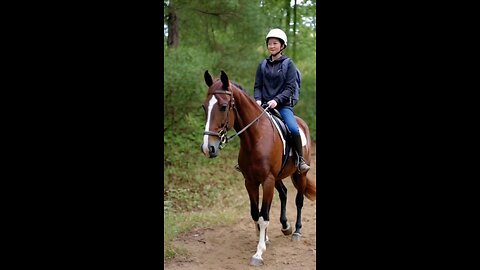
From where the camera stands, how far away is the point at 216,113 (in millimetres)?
3697

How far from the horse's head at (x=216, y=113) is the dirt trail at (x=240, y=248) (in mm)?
1287

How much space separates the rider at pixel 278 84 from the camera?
425cm

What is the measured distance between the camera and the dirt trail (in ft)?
13.8

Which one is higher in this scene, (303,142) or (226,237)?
(303,142)

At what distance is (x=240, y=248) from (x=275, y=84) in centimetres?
193

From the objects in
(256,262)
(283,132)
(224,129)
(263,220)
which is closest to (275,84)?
(283,132)

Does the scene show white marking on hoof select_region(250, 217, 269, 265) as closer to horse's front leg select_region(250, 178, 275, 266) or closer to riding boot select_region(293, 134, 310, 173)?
horse's front leg select_region(250, 178, 275, 266)

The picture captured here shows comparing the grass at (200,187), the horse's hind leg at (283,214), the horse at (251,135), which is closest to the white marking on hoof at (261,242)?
the horse at (251,135)
